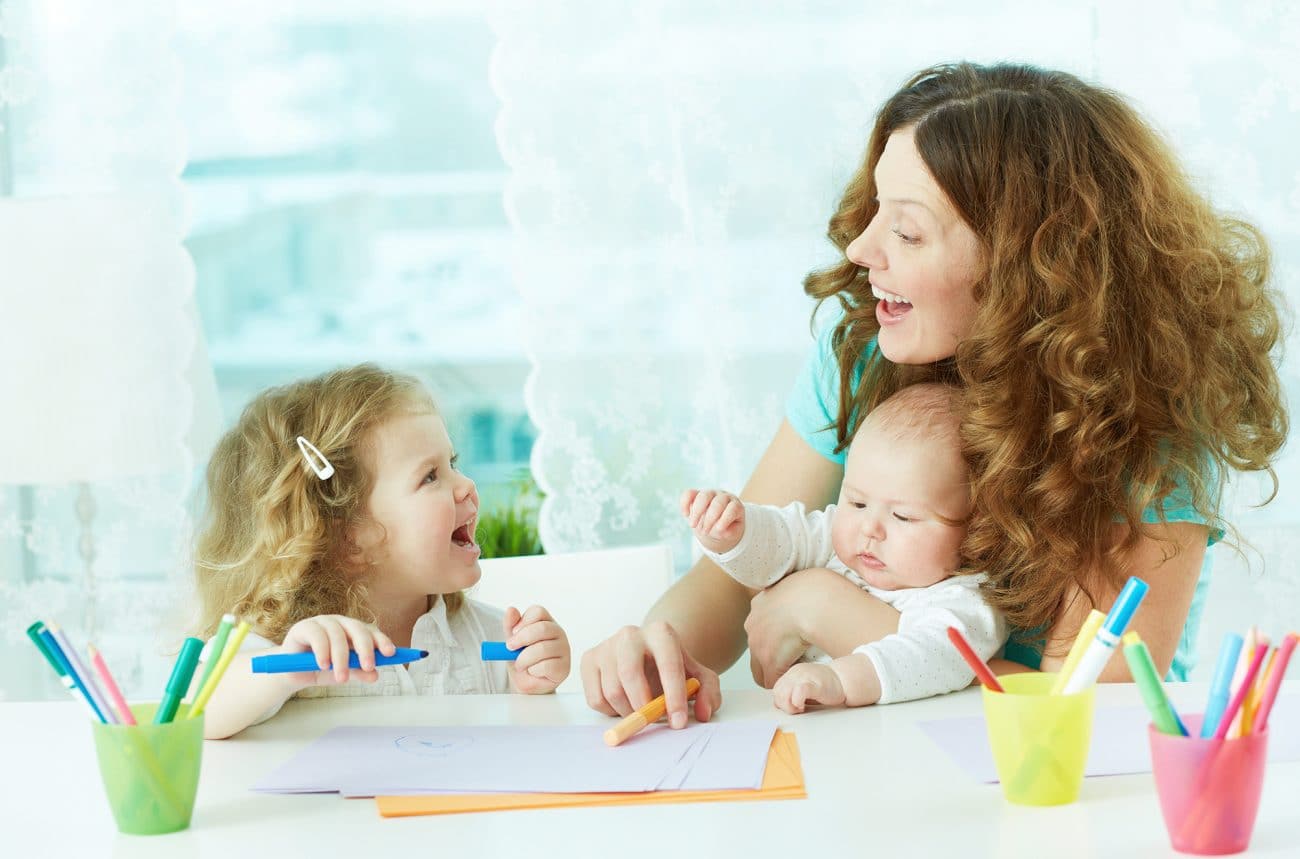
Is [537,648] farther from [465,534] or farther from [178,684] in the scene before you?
[178,684]

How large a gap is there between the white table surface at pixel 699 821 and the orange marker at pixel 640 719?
122 mm

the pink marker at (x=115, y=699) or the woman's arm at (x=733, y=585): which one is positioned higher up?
the pink marker at (x=115, y=699)

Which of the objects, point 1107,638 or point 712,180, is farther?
point 712,180

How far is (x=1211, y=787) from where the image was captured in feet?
2.60

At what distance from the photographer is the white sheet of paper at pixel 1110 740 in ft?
3.17

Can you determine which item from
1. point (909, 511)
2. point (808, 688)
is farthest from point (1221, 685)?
point (909, 511)

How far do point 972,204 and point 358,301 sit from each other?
6.03 feet

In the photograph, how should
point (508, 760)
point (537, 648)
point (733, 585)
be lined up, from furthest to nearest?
point (733, 585) → point (537, 648) → point (508, 760)

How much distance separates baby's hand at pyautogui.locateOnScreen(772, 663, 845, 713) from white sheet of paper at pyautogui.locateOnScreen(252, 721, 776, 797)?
0.04 metres

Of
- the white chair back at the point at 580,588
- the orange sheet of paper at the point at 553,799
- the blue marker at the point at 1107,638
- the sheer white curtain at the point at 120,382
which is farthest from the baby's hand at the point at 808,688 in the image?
the sheer white curtain at the point at 120,382

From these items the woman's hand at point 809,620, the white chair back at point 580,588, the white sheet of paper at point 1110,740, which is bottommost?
the white chair back at point 580,588

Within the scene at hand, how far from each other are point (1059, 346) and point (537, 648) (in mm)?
600

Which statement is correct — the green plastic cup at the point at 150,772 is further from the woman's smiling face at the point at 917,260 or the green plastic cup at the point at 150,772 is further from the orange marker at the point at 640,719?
the woman's smiling face at the point at 917,260

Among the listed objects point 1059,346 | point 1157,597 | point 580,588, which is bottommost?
point 580,588
